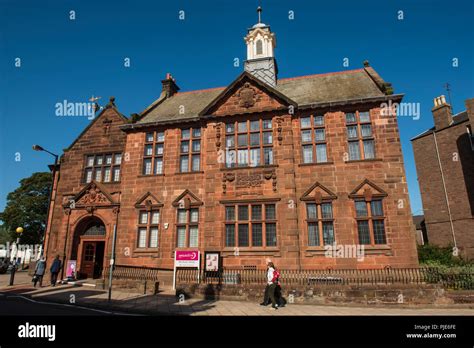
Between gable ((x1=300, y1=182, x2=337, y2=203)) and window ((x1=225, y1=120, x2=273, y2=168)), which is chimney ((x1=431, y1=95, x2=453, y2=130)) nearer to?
gable ((x1=300, y1=182, x2=337, y2=203))

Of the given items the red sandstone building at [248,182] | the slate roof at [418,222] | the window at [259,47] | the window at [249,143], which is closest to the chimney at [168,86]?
the red sandstone building at [248,182]

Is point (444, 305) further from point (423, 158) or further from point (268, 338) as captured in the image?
point (423, 158)

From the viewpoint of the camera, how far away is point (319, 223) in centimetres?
1647

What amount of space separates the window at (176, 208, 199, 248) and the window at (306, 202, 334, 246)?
7.05 metres

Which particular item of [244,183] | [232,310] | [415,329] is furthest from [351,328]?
[244,183]

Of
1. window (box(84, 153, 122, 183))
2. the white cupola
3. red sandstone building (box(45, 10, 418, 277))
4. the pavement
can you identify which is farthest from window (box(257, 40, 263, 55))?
the pavement

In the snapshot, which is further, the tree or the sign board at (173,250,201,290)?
the tree

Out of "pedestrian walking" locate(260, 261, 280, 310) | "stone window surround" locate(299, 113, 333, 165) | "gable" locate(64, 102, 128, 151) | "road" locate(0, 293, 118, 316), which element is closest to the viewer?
"road" locate(0, 293, 118, 316)

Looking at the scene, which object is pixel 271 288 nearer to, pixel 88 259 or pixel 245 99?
pixel 245 99

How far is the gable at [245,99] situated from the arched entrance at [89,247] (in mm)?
11002

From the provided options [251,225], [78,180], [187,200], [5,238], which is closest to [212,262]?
[251,225]

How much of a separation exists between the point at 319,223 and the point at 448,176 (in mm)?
17699

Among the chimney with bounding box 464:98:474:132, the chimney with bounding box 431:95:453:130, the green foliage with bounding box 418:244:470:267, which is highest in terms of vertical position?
the chimney with bounding box 431:95:453:130

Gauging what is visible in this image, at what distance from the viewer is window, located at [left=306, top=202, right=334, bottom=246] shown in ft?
53.4
